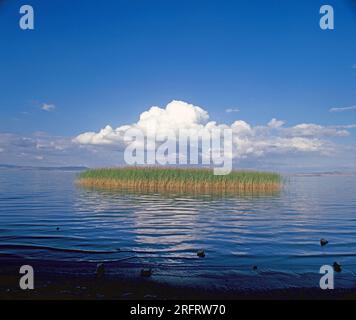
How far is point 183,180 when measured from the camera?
84.5 feet

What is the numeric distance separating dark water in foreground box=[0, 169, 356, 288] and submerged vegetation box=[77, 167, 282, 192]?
766 cm

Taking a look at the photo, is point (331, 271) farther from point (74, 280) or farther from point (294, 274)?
point (74, 280)

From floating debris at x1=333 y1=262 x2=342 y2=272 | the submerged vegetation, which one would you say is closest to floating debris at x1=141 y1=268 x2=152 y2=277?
floating debris at x1=333 y1=262 x2=342 y2=272

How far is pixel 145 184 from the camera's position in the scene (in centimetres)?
2636

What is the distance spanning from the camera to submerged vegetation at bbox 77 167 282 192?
81.8 feet

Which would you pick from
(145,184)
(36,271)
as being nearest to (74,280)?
(36,271)

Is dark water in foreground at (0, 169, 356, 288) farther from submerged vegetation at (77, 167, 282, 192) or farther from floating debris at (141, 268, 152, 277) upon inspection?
submerged vegetation at (77, 167, 282, 192)

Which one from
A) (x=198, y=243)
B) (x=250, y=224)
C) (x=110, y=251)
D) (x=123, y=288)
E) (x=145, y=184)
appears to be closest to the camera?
(x=123, y=288)

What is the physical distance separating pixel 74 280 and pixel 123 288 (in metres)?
0.88

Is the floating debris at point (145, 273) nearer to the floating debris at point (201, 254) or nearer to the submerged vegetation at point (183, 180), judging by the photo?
the floating debris at point (201, 254)

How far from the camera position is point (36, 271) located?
6926mm
